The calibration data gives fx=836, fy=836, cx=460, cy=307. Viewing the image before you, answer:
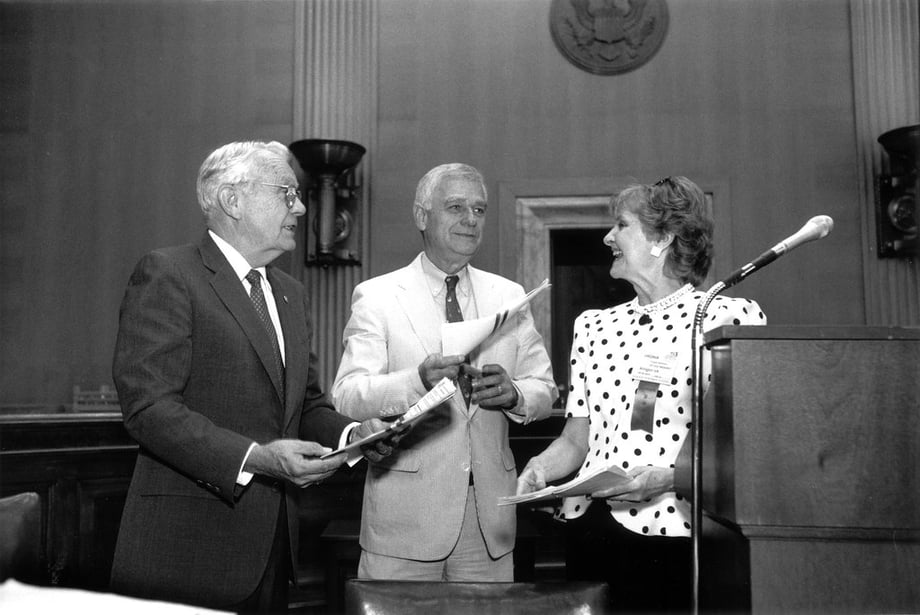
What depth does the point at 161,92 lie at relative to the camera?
221 inches

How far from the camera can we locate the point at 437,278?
9.07 feet

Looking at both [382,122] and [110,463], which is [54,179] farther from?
[110,463]

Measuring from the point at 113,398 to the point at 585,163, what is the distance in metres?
3.38

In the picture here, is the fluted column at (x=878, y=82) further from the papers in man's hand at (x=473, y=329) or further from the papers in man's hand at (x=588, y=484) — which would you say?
the papers in man's hand at (x=588, y=484)

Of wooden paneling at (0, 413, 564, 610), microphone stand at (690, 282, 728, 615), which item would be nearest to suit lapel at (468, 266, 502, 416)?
wooden paneling at (0, 413, 564, 610)

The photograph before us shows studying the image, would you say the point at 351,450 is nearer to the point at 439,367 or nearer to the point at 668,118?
the point at 439,367

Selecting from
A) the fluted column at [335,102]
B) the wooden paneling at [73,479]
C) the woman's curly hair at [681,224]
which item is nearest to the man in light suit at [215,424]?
the woman's curly hair at [681,224]

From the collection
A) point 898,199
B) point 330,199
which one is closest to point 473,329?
point 330,199

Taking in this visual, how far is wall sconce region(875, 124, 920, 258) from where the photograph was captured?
16.3 ft

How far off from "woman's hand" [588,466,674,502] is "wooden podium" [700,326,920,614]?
0.60m

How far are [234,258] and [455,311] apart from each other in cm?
75

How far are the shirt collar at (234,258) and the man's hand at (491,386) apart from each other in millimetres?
690

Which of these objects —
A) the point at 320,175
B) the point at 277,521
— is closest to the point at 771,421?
the point at 277,521

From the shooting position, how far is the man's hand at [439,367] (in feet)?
7.30
